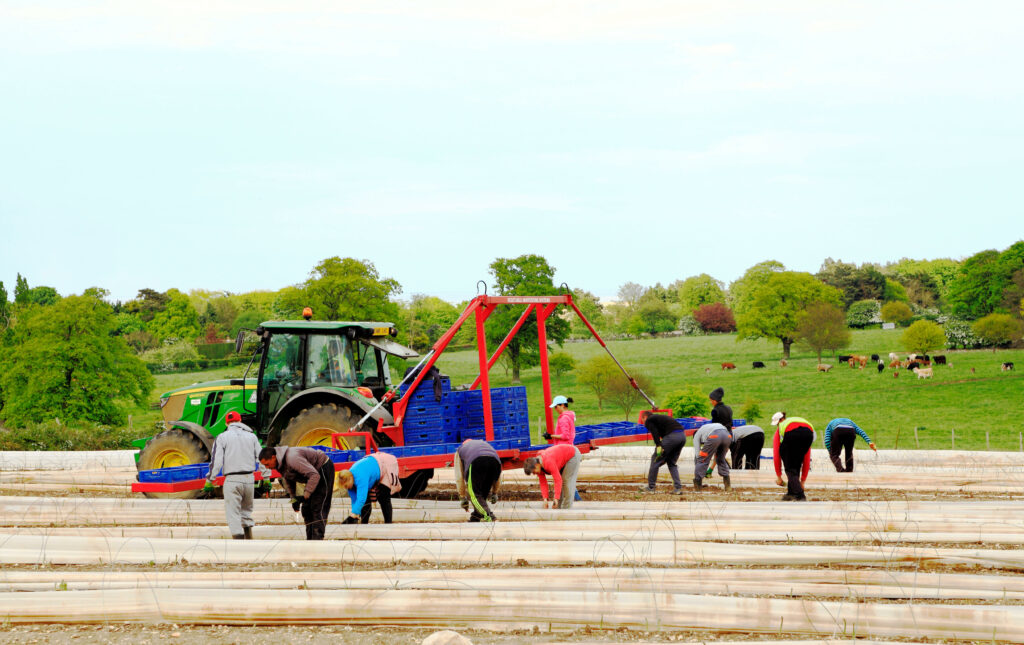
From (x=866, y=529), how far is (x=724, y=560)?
1911 mm

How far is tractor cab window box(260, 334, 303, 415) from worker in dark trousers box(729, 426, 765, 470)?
671 centimetres

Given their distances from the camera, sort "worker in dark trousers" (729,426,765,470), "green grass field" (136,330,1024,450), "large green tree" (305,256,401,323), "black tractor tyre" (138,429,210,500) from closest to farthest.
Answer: "black tractor tyre" (138,429,210,500) → "worker in dark trousers" (729,426,765,470) → "green grass field" (136,330,1024,450) → "large green tree" (305,256,401,323)

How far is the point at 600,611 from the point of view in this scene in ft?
20.5

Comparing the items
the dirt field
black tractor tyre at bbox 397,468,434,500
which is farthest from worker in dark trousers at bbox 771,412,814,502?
black tractor tyre at bbox 397,468,434,500

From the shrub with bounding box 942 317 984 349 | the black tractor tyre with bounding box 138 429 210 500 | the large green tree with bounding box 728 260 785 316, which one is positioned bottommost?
the black tractor tyre with bounding box 138 429 210 500

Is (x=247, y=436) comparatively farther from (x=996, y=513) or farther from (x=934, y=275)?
(x=934, y=275)

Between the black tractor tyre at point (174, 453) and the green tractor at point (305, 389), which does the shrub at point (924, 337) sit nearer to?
the green tractor at point (305, 389)

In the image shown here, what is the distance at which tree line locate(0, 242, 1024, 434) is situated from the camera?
3469cm

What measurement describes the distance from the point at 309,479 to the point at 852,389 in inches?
1620

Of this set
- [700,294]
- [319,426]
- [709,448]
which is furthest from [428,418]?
[700,294]

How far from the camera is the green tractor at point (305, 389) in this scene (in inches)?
433

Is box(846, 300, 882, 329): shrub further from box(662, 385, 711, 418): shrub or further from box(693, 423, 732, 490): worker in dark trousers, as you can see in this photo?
box(693, 423, 732, 490): worker in dark trousers

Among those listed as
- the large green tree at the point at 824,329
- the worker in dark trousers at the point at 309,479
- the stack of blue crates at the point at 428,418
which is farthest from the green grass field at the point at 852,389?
the worker in dark trousers at the point at 309,479

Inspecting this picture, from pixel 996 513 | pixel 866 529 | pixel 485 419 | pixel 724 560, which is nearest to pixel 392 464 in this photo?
pixel 485 419
